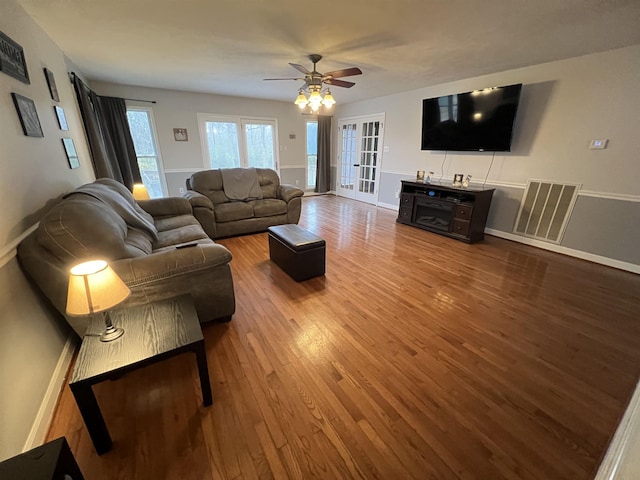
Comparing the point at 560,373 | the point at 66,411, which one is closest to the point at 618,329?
the point at 560,373

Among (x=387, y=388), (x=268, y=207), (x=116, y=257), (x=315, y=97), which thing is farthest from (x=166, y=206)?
(x=387, y=388)

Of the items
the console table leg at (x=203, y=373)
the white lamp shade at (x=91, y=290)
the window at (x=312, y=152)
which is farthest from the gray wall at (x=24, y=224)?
the window at (x=312, y=152)

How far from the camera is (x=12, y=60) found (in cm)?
173

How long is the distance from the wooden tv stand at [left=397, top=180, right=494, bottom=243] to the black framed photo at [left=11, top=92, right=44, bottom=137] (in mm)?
4493

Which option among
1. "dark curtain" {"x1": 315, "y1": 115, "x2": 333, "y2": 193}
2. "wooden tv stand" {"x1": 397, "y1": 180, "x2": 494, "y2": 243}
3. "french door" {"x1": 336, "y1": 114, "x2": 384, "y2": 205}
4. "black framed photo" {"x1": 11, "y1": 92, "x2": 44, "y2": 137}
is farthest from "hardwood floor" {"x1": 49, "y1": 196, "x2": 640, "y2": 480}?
"dark curtain" {"x1": 315, "y1": 115, "x2": 333, "y2": 193}

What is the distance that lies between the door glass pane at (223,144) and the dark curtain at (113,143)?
1.44 m

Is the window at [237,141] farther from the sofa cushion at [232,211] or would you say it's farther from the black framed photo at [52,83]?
the black framed photo at [52,83]

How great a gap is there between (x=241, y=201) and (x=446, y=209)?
3270 mm

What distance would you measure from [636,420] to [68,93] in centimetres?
527

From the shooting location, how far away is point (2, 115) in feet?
4.98

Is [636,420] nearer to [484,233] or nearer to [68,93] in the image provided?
[484,233]

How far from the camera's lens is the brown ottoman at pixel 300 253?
2.61 m

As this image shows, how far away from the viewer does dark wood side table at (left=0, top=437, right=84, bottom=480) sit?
0.67 metres

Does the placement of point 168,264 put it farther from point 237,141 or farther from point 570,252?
point 237,141
